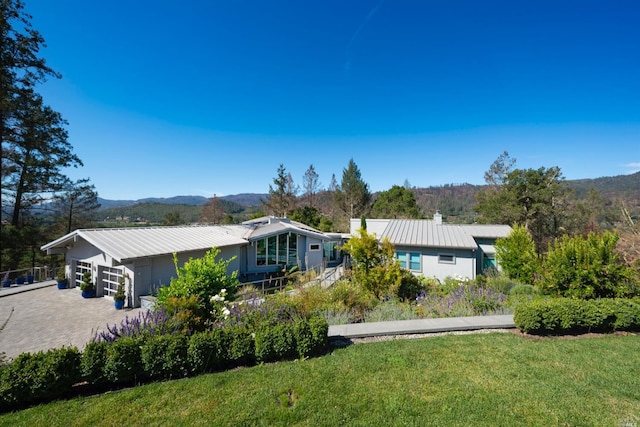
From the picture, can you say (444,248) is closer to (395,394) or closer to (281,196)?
(395,394)

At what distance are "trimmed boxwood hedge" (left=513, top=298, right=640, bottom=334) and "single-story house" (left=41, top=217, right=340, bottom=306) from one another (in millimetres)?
12388

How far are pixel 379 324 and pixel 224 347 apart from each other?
3.89 m

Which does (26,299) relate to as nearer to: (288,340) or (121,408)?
(121,408)

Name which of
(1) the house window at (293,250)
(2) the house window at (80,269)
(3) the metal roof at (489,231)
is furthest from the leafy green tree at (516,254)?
(2) the house window at (80,269)

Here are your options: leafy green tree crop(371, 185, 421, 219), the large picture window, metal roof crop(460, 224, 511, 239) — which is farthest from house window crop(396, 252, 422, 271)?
leafy green tree crop(371, 185, 421, 219)

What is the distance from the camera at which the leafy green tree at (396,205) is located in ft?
123

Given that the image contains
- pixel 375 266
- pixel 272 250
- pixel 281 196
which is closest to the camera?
pixel 375 266

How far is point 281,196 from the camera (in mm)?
37062

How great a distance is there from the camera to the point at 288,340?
16.2ft

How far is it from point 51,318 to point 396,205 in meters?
36.1

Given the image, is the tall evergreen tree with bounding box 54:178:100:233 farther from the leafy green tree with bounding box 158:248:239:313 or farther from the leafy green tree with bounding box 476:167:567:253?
the leafy green tree with bounding box 476:167:567:253

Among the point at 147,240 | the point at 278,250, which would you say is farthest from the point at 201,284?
the point at 278,250

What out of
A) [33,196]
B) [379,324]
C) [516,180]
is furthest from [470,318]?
[33,196]

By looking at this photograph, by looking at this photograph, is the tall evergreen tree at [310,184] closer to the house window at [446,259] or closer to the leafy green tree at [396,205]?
the leafy green tree at [396,205]
